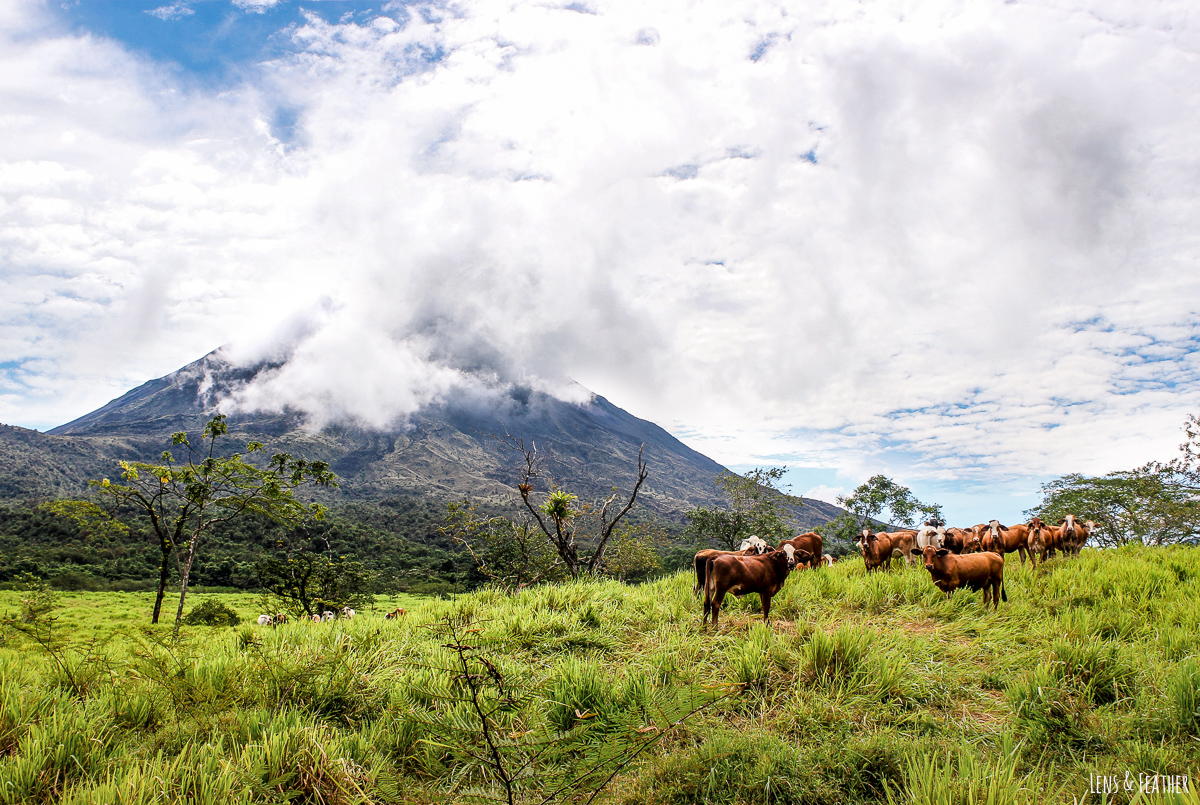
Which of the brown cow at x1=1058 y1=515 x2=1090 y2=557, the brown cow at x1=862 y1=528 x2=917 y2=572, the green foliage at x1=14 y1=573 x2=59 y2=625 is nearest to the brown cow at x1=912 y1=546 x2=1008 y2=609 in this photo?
the brown cow at x1=862 y1=528 x2=917 y2=572

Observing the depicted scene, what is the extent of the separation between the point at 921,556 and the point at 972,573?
2664 mm

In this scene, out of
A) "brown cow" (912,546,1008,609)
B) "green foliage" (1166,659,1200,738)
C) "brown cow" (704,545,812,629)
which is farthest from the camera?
"brown cow" (912,546,1008,609)

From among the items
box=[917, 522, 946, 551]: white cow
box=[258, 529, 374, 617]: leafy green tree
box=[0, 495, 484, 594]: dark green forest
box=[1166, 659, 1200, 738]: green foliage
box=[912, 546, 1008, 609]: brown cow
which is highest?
box=[917, 522, 946, 551]: white cow

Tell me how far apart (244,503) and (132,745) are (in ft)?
67.1

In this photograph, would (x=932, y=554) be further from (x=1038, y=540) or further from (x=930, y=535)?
(x=1038, y=540)

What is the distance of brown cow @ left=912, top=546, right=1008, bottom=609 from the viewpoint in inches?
266

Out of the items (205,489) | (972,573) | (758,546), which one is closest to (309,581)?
(205,489)

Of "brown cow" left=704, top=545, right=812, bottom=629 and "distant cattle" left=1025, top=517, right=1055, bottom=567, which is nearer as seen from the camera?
"brown cow" left=704, top=545, right=812, bottom=629

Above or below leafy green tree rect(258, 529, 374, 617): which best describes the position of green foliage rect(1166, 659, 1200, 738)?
above

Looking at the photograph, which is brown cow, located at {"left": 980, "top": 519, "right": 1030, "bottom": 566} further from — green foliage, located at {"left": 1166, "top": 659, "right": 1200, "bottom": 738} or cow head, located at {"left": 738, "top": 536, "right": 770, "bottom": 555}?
green foliage, located at {"left": 1166, "top": 659, "right": 1200, "bottom": 738}

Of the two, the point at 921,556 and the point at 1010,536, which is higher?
the point at 1010,536

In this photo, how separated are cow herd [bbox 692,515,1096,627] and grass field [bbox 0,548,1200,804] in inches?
19.4

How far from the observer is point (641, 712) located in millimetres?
2881

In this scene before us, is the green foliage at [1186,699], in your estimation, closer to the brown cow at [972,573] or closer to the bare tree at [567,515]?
the brown cow at [972,573]
